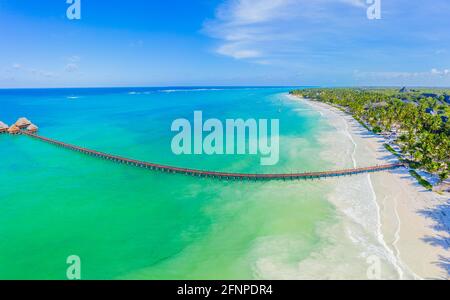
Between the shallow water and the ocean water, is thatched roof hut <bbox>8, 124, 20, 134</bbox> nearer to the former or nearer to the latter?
the ocean water

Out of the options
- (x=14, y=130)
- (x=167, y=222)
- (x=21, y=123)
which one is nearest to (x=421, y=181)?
(x=167, y=222)

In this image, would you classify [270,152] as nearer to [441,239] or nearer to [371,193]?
[371,193]

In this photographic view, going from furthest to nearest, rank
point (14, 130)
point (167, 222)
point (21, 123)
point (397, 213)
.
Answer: point (21, 123) < point (14, 130) < point (397, 213) < point (167, 222)

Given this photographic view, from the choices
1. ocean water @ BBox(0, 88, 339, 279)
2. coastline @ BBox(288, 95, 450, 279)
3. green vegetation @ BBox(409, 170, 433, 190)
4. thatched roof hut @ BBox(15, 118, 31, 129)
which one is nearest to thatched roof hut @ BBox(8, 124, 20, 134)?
thatched roof hut @ BBox(15, 118, 31, 129)

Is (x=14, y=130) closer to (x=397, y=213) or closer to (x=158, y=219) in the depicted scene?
(x=158, y=219)

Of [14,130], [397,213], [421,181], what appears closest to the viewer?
[397,213]

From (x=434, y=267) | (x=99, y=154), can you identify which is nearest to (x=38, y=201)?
(x=99, y=154)

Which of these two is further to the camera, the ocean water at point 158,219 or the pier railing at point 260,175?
the pier railing at point 260,175

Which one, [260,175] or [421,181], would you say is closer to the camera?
[421,181]

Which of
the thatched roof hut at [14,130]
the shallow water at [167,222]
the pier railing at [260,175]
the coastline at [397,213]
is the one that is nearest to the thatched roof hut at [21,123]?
the thatched roof hut at [14,130]

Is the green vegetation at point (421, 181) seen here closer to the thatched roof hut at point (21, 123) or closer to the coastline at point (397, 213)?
the coastline at point (397, 213)
